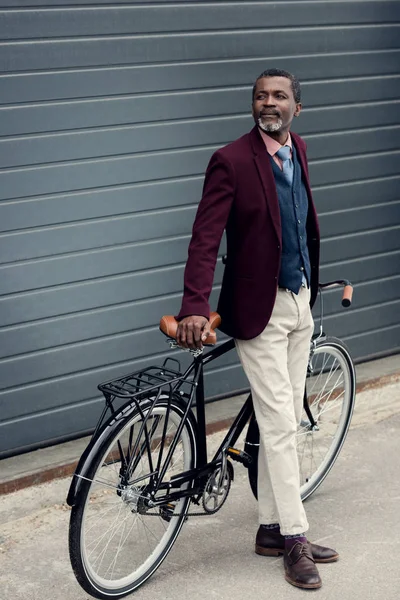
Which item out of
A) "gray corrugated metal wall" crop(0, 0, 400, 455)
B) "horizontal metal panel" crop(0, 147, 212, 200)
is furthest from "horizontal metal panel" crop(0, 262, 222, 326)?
"horizontal metal panel" crop(0, 147, 212, 200)

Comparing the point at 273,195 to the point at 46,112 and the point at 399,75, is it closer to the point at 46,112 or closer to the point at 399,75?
the point at 46,112

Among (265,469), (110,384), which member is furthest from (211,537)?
(110,384)

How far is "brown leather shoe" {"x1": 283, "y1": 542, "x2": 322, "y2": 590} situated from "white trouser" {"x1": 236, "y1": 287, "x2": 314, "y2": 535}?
0.29 ft

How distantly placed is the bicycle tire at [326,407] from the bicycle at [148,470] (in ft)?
0.05

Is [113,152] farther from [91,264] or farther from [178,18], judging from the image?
[178,18]

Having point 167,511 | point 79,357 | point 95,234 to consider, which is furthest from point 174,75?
point 167,511

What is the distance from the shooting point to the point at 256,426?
4625 mm

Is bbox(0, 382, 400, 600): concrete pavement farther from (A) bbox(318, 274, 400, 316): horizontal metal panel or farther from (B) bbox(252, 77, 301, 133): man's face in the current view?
(B) bbox(252, 77, 301, 133): man's face

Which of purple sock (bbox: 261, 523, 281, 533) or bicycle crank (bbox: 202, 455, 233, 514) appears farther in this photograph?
purple sock (bbox: 261, 523, 281, 533)

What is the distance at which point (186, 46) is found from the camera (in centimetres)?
580

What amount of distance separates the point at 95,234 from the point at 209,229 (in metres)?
1.57

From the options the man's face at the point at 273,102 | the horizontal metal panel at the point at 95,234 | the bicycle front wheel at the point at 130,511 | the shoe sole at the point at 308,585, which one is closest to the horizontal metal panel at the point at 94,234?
the horizontal metal panel at the point at 95,234

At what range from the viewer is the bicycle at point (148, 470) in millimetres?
4031

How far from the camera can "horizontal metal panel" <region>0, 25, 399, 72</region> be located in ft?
17.3
